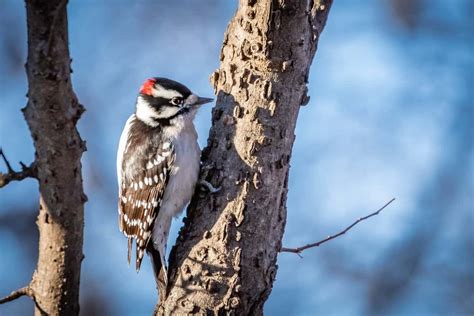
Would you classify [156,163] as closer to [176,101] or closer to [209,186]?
[176,101]

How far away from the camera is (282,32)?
414cm

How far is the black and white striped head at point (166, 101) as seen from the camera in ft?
15.7

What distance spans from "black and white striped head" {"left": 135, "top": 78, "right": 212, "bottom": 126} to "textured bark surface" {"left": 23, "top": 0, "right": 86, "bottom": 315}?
152cm

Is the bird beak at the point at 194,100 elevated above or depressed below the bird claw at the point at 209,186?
above

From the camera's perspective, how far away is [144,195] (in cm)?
469

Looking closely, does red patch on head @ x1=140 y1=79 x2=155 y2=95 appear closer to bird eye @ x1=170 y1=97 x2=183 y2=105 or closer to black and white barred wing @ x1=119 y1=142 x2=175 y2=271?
bird eye @ x1=170 y1=97 x2=183 y2=105

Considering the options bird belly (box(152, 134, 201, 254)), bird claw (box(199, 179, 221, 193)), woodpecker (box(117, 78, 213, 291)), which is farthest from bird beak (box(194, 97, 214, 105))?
bird claw (box(199, 179, 221, 193))

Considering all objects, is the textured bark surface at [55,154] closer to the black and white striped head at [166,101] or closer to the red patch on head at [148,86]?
the black and white striped head at [166,101]

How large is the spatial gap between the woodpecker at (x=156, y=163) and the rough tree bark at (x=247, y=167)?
14.2 inches

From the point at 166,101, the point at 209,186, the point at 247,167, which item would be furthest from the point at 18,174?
the point at 166,101

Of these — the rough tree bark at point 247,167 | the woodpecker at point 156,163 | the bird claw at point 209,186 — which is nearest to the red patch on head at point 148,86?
the woodpecker at point 156,163

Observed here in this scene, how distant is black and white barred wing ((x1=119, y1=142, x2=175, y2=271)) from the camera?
4.62m

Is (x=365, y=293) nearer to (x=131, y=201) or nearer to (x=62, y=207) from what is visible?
(x=131, y=201)

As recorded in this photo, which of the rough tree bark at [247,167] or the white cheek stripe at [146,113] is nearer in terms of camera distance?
the rough tree bark at [247,167]
